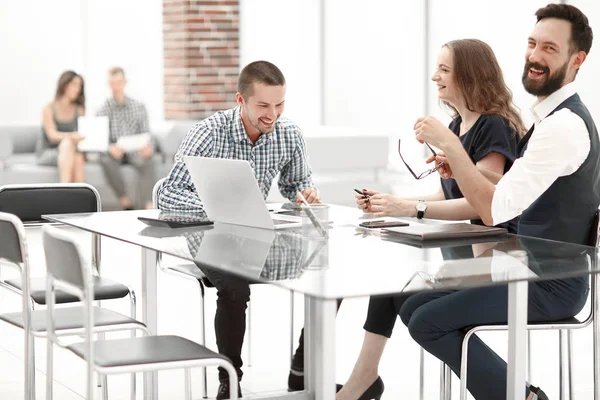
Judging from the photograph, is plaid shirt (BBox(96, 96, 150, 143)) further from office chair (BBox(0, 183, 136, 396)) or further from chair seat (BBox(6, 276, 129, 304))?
chair seat (BBox(6, 276, 129, 304))

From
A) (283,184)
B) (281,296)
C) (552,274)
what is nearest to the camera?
(552,274)

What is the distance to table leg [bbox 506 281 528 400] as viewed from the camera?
2.16m

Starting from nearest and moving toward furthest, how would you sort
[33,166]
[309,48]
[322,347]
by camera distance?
[322,347]
[33,166]
[309,48]

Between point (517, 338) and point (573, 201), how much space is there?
0.47m

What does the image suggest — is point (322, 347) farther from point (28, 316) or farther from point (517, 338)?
point (28, 316)

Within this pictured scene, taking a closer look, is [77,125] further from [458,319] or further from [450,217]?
[458,319]

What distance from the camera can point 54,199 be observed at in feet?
11.2

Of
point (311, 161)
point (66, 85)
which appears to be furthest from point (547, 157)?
point (66, 85)

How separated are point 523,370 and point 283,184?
140cm

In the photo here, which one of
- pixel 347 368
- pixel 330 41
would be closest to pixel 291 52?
pixel 330 41

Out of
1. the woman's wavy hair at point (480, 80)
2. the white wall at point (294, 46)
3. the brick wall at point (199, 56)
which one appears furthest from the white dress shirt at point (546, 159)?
the white wall at point (294, 46)

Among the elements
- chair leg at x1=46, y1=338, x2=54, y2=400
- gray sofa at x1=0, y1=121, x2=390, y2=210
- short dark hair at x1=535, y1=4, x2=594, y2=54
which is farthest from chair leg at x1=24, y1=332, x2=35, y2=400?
gray sofa at x1=0, y1=121, x2=390, y2=210

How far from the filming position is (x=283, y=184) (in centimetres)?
342

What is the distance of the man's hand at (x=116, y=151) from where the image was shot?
7.42 m
